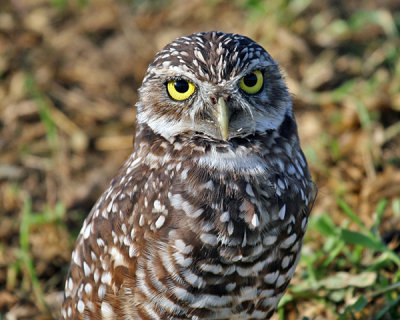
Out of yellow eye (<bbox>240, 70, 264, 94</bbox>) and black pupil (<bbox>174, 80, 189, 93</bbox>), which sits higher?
black pupil (<bbox>174, 80, 189, 93</bbox>)

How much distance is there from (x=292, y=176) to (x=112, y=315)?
1120mm

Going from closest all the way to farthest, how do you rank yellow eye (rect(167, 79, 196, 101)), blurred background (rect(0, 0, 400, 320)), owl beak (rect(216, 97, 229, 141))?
owl beak (rect(216, 97, 229, 141)), yellow eye (rect(167, 79, 196, 101)), blurred background (rect(0, 0, 400, 320))

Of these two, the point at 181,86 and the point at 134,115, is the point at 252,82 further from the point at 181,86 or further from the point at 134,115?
the point at 134,115

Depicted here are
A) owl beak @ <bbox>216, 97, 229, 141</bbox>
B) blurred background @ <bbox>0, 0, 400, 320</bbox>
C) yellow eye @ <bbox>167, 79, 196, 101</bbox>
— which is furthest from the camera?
blurred background @ <bbox>0, 0, 400, 320</bbox>

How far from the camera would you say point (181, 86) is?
109 inches

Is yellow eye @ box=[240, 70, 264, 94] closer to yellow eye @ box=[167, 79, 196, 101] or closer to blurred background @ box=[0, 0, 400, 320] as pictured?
yellow eye @ box=[167, 79, 196, 101]

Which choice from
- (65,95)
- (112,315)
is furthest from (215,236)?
(65,95)

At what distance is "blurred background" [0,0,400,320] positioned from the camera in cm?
371

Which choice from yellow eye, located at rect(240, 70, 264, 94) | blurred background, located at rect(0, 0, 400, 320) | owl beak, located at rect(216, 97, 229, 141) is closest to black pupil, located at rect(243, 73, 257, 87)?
yellow eye, located at rect(240, 70, 264, 94)

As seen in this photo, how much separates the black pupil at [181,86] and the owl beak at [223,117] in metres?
0.19

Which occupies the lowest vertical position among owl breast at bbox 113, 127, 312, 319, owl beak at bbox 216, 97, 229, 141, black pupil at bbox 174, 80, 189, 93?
owl breast at bbox 113, 127, 312, 319

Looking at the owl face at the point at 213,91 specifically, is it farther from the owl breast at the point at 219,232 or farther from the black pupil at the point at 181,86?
the owl breast at the point at 219,232

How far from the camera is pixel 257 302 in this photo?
2.81m

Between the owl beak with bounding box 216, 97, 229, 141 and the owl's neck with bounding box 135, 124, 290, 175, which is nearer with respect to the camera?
the owl beak with bounding box 216, 97, 229, 141
